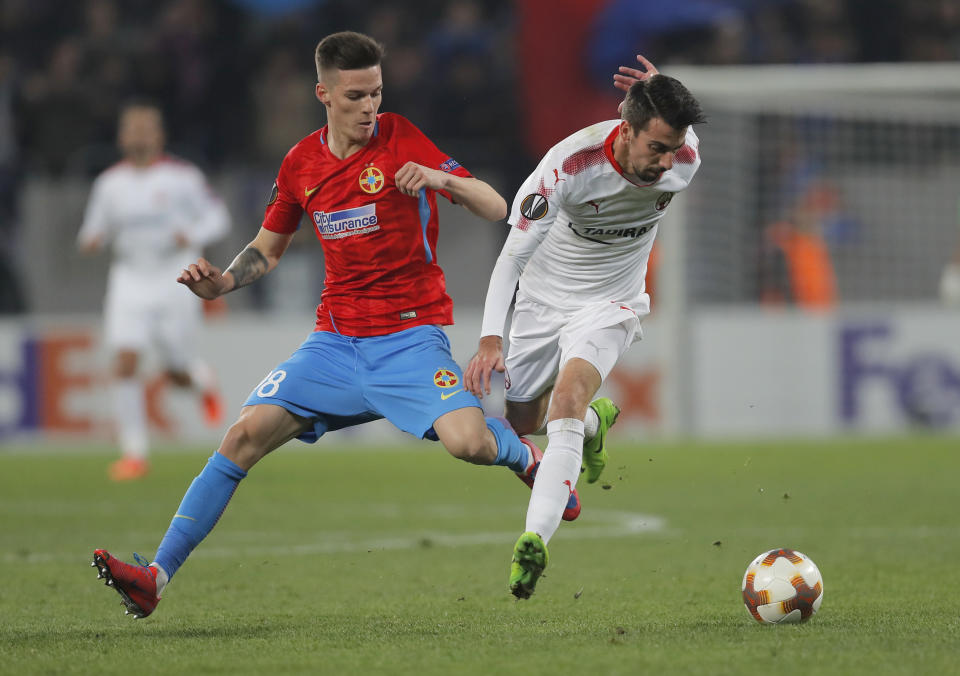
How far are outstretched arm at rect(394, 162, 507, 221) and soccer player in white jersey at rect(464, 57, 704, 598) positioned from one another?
418 mm

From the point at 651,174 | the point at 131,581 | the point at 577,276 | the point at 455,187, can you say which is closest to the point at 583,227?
the point at 577,276

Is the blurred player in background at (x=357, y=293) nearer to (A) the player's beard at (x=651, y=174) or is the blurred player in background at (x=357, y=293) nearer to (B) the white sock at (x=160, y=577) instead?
(B) the white sock at (x=160, y=577)

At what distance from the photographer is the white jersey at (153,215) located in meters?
12.1

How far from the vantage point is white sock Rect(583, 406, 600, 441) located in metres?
6.62

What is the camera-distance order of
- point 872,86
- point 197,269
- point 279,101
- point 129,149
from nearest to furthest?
point 197,269, point 129,149, point 872,86, point 279,101

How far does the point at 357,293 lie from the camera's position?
19.8 feet

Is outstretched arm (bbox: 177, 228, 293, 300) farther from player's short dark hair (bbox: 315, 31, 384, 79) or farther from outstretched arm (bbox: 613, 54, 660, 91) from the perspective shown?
outstretched arm (bbox: 613, 54, 660, 91)

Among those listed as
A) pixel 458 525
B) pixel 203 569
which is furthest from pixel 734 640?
pixel 458 525

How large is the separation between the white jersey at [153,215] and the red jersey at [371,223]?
6101 mm

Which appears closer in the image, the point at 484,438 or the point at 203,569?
the point at 484,438

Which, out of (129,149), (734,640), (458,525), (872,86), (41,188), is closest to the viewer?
(734,640)

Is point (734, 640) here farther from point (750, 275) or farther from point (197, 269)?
point (750, 275)

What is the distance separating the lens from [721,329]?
50.2ft

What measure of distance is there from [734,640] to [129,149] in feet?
26.6
